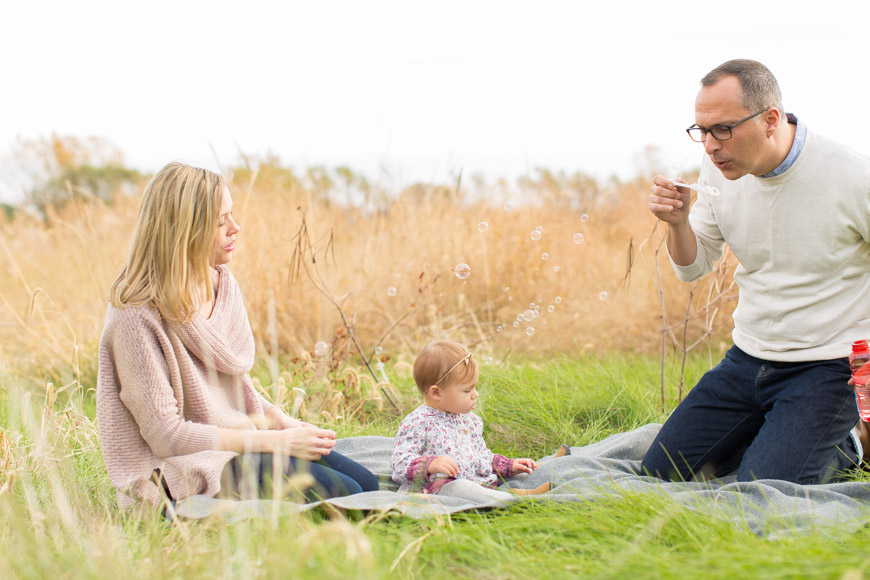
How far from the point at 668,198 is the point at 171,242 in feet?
6.24

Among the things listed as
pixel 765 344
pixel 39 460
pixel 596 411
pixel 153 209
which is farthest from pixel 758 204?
pixel 39 460

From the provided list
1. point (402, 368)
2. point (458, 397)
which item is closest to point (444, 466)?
point (458, 397)

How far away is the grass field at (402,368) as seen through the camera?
2031 mm

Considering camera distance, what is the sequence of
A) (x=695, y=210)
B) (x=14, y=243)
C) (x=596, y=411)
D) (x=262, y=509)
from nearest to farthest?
(x=262, y=509) → (x=695, y=210) → (x=596, y=411) → (x=14, y=243)

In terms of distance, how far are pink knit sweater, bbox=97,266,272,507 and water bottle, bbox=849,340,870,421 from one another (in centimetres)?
222

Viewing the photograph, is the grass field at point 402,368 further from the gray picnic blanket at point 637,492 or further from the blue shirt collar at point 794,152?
the blue shirt collar at point 794,152

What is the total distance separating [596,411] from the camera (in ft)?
13.4

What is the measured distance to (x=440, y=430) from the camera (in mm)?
3006

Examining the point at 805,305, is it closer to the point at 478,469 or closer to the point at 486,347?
the point at 478,469

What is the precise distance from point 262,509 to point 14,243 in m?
6.75

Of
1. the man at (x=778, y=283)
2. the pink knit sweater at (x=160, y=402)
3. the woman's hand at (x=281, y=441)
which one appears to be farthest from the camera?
the man at (x=778, y=283)

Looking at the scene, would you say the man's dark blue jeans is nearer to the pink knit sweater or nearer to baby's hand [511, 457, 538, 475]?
Result: baby's hand [511, 457, 538, 475]

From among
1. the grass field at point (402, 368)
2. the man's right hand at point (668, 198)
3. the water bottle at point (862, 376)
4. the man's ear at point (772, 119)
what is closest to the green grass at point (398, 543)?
the grass field at point (402, 368)

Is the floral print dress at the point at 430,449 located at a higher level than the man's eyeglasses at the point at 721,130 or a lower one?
lower
